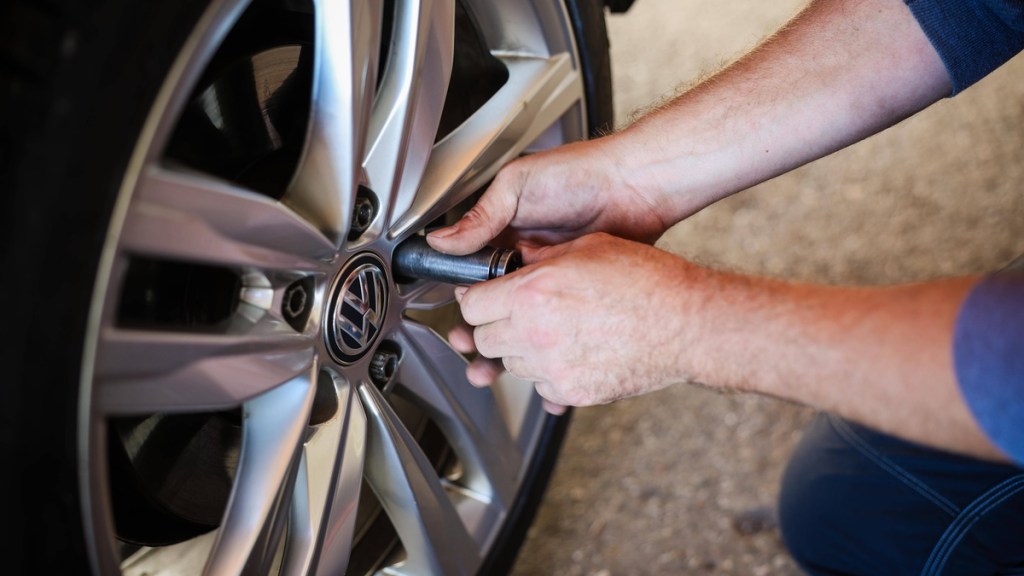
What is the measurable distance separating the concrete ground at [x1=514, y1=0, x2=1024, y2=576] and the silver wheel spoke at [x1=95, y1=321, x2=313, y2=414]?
690 millimetres

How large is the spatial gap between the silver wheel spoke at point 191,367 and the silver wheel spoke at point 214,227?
59 millimetres

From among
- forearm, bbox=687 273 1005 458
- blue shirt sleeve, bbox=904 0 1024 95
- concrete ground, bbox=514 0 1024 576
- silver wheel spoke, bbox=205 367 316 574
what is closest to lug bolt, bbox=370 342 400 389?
silver wheel spoke, bbox=205 367 316 574

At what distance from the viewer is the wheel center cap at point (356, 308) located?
2.78 ft

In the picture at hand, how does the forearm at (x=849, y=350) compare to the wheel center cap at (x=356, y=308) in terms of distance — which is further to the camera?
the wheel center cap at (x=356, y=308)

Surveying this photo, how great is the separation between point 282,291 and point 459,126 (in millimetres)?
323

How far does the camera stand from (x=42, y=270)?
1.81 feet

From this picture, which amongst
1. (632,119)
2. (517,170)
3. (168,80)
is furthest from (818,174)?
(168,80)

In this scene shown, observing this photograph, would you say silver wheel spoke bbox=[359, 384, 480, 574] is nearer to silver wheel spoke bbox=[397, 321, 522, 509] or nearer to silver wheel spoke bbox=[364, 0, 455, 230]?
silver wheel spoke bbox=[397, 321, 522, 509]

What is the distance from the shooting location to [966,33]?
0.96m

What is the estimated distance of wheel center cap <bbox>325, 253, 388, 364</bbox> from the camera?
85 cm

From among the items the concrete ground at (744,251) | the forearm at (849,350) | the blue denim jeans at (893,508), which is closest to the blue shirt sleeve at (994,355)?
the forearm at (849,350)

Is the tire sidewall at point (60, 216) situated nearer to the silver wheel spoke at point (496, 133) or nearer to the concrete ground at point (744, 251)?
the silver wheel spoke at point (496, 133)

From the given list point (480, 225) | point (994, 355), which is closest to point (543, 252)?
point (480, 225)

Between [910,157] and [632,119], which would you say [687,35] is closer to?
[910,157]
